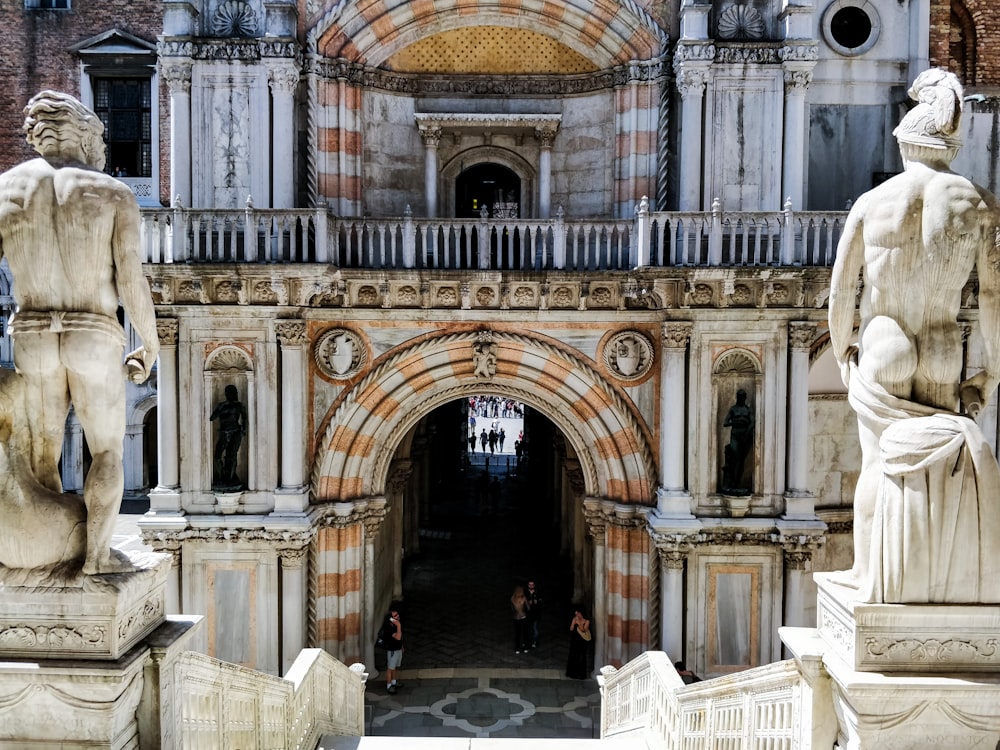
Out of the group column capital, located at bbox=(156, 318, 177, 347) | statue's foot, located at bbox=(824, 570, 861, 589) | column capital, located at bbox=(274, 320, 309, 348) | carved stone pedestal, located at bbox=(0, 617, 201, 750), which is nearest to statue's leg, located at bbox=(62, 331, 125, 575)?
carved stone pedestal, located at bbox=(0, 617, 201, 750)

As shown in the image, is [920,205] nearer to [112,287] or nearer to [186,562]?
[112,287]

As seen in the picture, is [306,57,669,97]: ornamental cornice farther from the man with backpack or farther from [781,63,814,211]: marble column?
the man with backpack

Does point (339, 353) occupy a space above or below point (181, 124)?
below

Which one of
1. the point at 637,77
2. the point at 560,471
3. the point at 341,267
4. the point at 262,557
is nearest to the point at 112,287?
the point at 341,267

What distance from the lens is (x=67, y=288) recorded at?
16.7 ft

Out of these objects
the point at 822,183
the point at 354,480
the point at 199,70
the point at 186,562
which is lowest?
the point at 186,562

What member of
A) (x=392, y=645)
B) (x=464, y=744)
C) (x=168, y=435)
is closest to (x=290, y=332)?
(x=168, y=435)

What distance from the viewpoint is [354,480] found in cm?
1373

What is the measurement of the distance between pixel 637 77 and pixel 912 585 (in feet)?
35.7

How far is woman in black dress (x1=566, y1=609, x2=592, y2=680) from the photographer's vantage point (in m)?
14.0

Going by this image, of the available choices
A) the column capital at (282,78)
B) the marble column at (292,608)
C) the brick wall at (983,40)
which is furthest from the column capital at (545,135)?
the marble column at (292,608)

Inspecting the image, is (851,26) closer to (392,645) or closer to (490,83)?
(490,83)

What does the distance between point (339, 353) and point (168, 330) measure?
2.71m

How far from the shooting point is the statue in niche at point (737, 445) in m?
12.8
